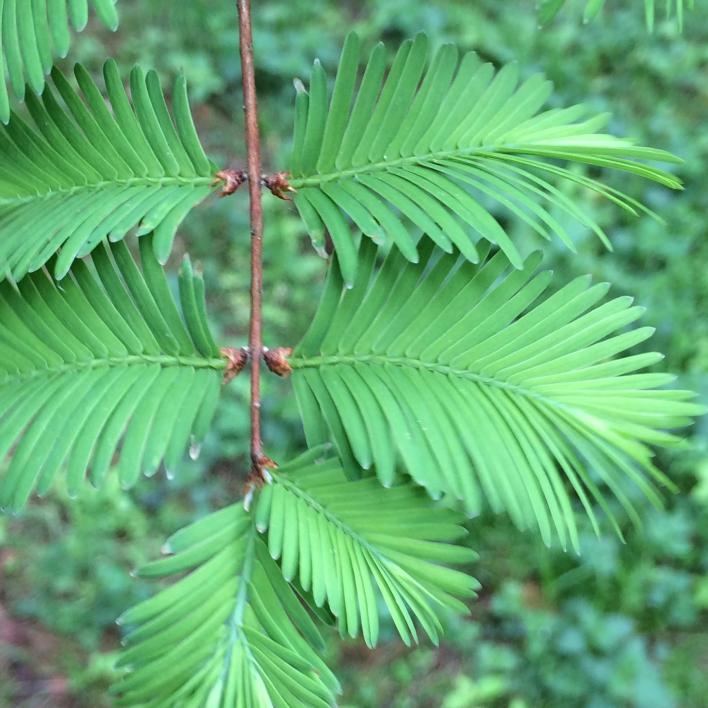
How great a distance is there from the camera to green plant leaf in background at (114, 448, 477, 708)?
0.62 meters

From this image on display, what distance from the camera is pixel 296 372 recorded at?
74cm

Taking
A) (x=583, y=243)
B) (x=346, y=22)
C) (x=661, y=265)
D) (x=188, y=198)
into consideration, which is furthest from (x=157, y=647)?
(x=346, y=22)

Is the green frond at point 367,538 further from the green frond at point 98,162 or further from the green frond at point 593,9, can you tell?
the green frond at point 593,9

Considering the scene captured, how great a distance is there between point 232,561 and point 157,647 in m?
0.09

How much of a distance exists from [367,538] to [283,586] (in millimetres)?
82

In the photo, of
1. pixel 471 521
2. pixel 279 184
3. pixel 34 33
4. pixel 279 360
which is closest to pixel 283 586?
pixel 279 360

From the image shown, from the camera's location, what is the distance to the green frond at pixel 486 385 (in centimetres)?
64

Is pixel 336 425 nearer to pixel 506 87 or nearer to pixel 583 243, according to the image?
pixel 506 87

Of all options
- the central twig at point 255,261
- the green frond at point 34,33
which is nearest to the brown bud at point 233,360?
the central twig at point 255,261

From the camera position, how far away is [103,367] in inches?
27.6

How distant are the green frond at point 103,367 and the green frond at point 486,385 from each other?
116 millimetres

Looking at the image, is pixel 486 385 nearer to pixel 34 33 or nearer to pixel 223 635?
pixel 223 635

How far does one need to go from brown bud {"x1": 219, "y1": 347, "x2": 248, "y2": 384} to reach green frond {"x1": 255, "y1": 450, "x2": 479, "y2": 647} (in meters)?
0.11

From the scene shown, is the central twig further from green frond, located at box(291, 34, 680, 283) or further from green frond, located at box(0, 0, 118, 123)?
green frond, located at box(0, 0, 118, 123)
